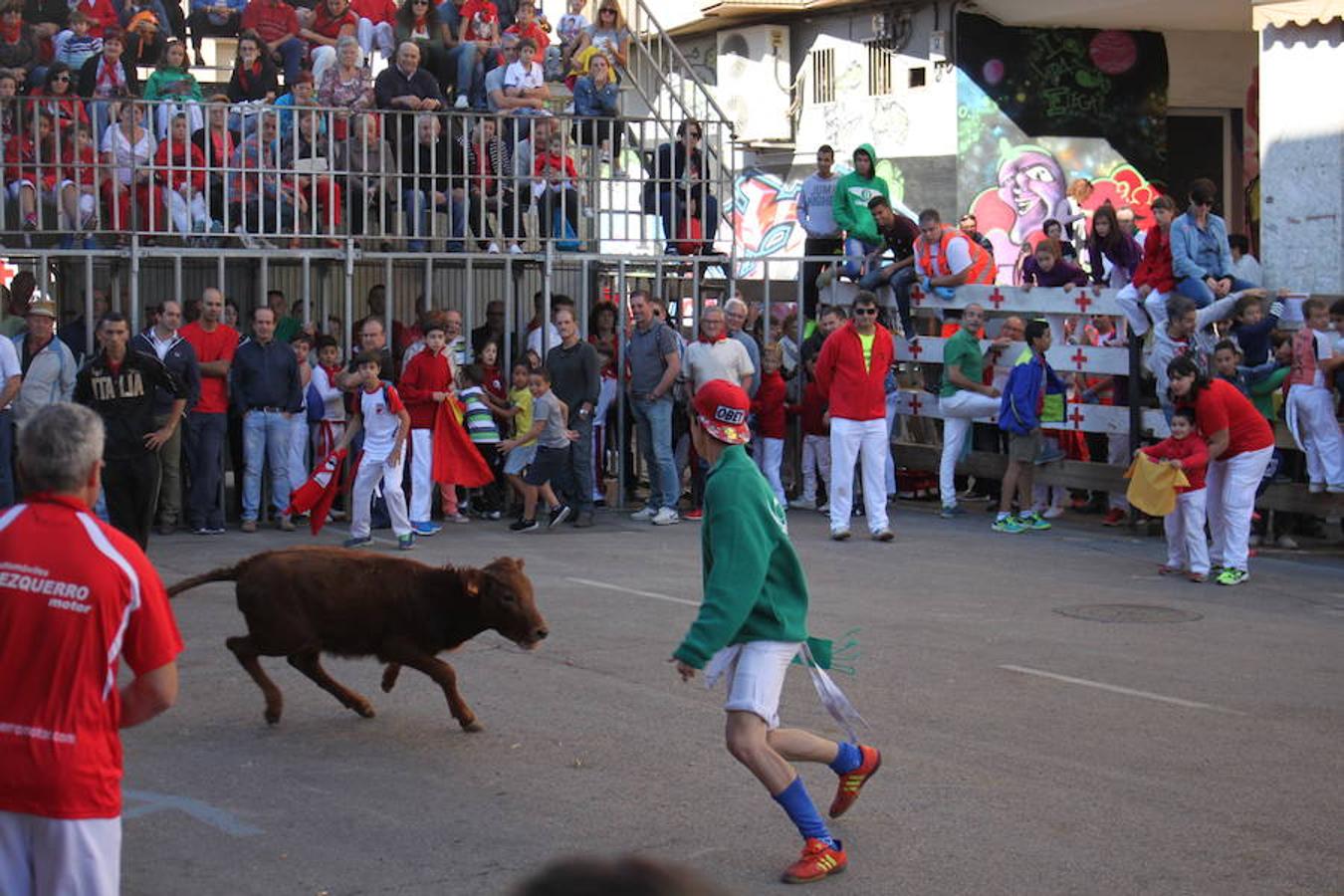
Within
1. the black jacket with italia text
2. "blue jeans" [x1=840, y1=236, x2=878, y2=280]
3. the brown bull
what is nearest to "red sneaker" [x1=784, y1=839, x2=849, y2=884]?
the brown bull

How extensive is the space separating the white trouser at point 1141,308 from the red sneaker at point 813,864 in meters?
9.82

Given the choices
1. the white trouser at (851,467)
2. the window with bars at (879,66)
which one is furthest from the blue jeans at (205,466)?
the window with bars at (879,66)

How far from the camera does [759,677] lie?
20.9 feet

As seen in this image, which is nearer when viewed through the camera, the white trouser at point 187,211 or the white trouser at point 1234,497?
the white trouser at point 1234,497

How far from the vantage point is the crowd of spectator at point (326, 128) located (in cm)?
1605

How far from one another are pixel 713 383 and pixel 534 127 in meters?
11.2

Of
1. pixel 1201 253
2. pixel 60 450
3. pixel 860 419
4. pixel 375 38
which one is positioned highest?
pixel 375 38

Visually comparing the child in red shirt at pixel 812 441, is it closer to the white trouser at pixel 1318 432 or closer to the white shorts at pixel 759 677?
the white trouser at pixel 1318 432

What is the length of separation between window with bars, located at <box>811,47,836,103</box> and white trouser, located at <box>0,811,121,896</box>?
82.9ft

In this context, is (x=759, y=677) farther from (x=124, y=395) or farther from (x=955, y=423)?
(x=955, y=423)

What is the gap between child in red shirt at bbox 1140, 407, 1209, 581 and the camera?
12914 millimetres

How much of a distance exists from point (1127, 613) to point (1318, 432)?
3.50m

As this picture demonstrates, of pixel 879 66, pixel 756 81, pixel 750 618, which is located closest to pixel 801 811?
pixel 750 618

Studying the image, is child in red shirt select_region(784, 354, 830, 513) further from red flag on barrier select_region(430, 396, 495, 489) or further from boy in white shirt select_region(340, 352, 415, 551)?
boy in white shirt select_region(340, 352, 415, 551)
